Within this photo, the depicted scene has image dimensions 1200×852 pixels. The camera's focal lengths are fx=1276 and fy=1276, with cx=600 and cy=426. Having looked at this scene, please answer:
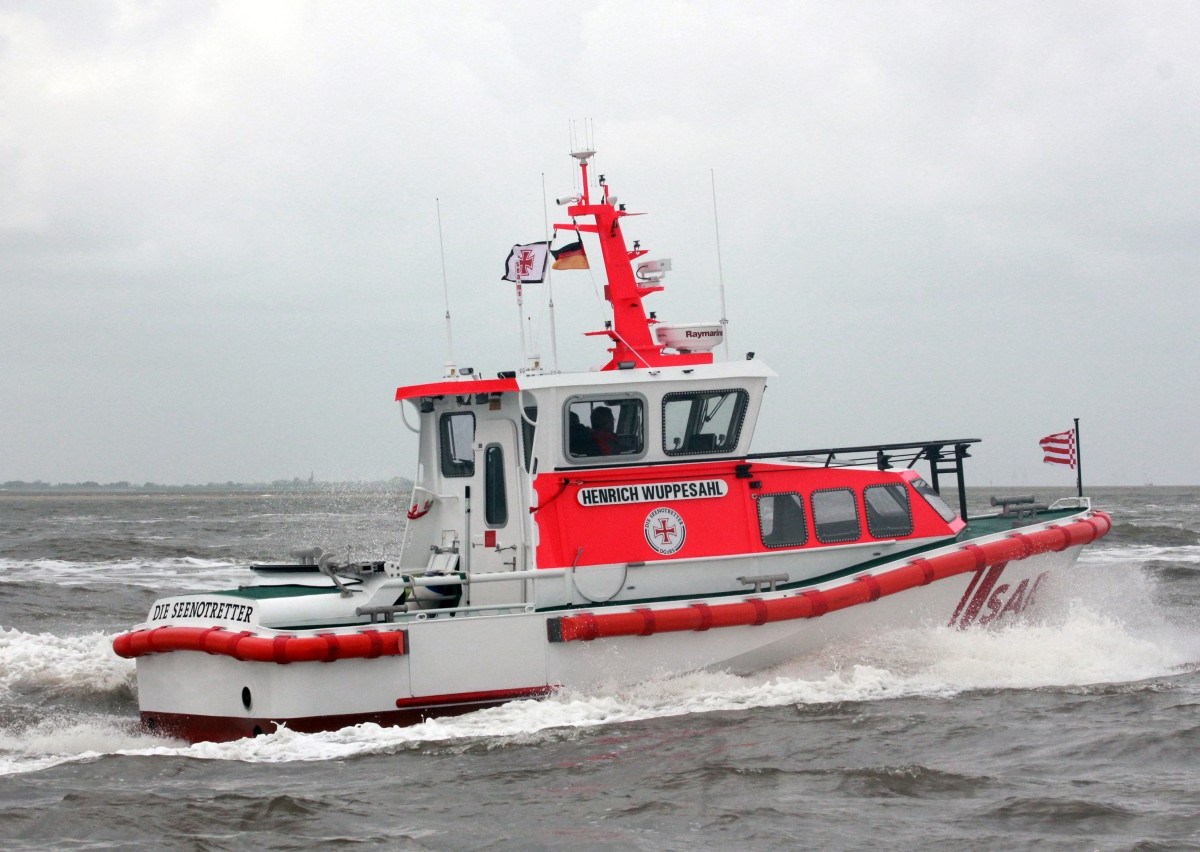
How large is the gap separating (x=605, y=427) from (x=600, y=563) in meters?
1.01

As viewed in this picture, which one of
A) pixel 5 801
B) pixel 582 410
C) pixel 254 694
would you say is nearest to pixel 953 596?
pixel 582 410

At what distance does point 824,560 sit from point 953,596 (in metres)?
1.02

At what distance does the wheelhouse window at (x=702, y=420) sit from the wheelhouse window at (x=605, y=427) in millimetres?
202

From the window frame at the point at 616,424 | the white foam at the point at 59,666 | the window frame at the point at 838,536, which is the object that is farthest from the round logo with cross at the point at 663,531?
the white foam at the point at 59,666

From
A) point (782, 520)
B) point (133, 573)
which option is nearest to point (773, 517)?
point (782, 520)

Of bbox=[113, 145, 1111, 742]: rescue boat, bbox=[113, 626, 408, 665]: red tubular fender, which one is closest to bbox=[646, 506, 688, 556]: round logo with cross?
bbox=[113, 145, 1111, 742]: rescue boat

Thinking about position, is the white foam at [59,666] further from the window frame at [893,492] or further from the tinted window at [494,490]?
the window frame at [893,492]

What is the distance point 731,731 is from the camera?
332 inches

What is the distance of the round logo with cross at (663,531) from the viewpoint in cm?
948

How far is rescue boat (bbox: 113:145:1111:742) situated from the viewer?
28.9 feet

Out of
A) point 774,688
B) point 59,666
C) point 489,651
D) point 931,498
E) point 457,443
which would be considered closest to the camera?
point 489,651

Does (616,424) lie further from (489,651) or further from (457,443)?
(489,651)

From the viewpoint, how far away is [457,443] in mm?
10031

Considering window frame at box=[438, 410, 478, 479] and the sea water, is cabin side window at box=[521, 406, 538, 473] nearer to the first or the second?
window frame at box=[438, 410, 478, 479]
